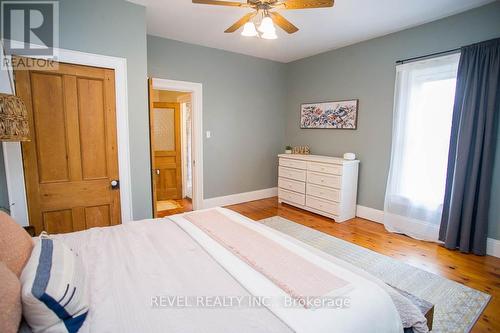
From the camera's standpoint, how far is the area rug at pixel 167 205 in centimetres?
458

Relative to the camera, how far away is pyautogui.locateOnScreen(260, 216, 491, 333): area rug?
1.88m

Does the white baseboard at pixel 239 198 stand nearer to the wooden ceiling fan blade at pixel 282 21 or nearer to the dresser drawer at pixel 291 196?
the dresser drawer at pixel 291 196

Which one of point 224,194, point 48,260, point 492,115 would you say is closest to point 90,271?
point 48,260

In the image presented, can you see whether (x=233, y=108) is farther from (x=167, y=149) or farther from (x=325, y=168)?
(x=325, y=168)

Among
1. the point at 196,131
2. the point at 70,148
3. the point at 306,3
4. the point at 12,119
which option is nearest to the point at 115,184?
the point at 70,148

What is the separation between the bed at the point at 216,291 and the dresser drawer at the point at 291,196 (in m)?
2.72

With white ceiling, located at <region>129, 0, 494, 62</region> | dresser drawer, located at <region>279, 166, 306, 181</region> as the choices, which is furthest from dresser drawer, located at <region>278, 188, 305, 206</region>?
white ceiling, located at <region>129, 0, 494, 62</region>

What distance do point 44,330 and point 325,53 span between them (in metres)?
4.85


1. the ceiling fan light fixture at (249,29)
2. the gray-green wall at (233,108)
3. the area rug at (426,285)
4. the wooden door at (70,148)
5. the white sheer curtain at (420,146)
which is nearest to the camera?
the area rug at (426,285)

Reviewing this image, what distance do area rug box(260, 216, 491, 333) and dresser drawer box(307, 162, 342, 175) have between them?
3.33 ft

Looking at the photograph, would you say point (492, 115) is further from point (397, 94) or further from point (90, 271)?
point (90, 271)

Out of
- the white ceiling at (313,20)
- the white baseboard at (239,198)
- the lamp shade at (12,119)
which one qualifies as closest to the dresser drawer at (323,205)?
the white baseboard at (239,198)

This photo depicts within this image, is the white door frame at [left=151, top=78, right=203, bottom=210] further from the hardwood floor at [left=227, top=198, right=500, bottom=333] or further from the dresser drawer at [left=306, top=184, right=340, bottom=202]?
the dresser drawer at [left=306, top=184, right=340, bottom=202]

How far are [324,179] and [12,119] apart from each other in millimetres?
3645
